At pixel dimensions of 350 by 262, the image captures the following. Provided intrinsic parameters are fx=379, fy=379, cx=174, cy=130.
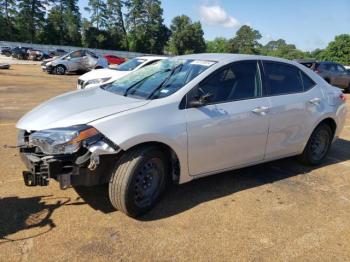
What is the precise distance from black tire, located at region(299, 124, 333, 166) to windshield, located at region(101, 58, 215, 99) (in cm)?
219

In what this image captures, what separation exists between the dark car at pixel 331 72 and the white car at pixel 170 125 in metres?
14.2

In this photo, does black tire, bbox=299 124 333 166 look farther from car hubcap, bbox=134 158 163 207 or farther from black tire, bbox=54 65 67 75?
black tire, bbox=54 65 67 75

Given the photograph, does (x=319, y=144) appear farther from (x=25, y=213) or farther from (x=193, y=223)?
(x=25, y=213)

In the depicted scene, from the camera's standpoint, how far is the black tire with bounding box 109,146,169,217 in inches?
142

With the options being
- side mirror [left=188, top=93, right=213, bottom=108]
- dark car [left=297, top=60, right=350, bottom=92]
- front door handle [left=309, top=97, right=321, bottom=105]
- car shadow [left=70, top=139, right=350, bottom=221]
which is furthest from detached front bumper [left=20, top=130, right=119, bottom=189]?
dark car [left=297, top=60, right=350, bottom=92]

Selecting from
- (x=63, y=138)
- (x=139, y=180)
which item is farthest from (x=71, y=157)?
(x=139, y=180)

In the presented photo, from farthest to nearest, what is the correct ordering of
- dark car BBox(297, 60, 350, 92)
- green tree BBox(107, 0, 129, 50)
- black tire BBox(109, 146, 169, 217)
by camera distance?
green tree BBox(107, 0, 129, 50) → dark car BBox(297, 60, 350, 92) → black tire BBox(109, 146, 169, 217)

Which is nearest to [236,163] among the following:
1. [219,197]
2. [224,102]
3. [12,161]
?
[219,197]

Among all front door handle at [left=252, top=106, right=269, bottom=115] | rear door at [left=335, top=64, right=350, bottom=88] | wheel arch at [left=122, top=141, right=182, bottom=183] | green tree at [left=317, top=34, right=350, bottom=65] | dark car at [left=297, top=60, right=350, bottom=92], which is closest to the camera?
wheel arch at [left=122, top=141, right=182, bottom=183]

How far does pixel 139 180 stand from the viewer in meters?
3.76

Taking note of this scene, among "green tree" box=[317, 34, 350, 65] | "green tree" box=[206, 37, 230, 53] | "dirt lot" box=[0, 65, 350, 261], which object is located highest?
"green tree" box=[206, 37, 230, 53]

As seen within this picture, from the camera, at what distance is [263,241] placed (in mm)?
3561

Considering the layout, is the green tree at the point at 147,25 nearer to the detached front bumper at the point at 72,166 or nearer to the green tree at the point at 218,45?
the green tree at the point at 218,45

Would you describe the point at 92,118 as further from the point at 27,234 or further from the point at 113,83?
the point at 113,83
